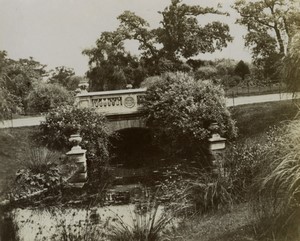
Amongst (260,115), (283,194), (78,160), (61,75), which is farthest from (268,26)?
(78,160)

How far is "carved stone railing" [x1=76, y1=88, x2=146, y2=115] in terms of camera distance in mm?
6336

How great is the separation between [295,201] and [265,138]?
1420 mm

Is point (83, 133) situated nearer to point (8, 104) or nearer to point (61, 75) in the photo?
point (61, 75)

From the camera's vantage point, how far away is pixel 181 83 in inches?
247

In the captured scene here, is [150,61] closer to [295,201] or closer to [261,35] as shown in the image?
[261,35]

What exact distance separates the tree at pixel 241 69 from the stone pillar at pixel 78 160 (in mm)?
1938

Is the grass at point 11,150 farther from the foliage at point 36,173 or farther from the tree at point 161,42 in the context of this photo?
the tree at point 161,42

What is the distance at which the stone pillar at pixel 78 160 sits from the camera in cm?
551

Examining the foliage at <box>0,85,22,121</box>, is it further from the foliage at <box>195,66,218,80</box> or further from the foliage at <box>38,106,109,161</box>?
the foliage at <box>195,66,218,80</box>

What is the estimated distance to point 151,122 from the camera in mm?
6516

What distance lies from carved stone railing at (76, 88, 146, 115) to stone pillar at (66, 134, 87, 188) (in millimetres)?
645

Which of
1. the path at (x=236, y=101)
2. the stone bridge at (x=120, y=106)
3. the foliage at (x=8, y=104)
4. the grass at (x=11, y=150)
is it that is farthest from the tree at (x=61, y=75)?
the stone bridge at (x=120, y=106)

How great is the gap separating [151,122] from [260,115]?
1543 millimetres

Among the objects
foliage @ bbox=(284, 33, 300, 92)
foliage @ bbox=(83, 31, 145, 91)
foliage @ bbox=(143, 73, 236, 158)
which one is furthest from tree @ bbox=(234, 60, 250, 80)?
foliage @ bbox=(83, 31, 145, 91)
